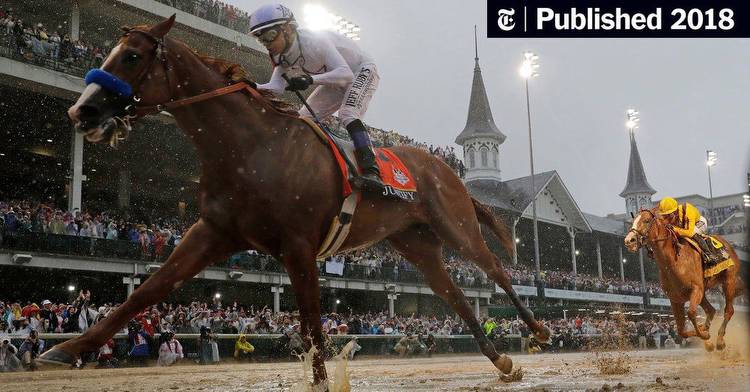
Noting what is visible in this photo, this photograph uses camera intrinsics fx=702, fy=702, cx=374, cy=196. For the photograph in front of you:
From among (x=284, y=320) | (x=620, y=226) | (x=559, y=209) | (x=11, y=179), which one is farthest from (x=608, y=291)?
(x=11, y=179)

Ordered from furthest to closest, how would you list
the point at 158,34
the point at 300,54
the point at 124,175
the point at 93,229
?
the point at 124,175
the point at 93,229
the point at 300,54
the point at 158,34

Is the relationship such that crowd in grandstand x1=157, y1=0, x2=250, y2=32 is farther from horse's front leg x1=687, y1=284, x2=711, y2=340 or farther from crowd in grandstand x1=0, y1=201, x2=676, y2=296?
horse's front leg x1=687, y1=284, x2=711, y2=340

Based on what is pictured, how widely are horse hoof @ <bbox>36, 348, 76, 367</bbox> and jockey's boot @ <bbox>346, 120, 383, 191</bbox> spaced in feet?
7.43

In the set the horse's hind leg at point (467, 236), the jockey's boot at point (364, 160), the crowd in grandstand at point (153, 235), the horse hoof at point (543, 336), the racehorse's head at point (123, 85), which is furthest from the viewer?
the crowd in grandstand at point (153, 235)

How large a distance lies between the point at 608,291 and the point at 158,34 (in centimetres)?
4782

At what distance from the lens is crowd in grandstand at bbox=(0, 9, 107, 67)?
1953cm

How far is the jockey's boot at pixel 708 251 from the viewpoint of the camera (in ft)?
38.7

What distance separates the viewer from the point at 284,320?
21.3 metres

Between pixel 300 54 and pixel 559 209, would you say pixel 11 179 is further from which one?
pixel 559 209

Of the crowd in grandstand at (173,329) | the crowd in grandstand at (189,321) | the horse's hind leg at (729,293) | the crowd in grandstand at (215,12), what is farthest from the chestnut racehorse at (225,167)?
the crowd in grandstand at (215,12)

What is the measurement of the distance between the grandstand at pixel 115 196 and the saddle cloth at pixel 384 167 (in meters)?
15.7

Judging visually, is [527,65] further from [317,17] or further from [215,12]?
[215,12]

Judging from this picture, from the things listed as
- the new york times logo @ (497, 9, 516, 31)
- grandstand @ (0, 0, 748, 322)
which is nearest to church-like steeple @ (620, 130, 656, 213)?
grandstand @ (0, 0, 748, 322)

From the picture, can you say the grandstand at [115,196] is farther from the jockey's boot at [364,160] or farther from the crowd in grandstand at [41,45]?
A: the jockey's boot at [364,160]
